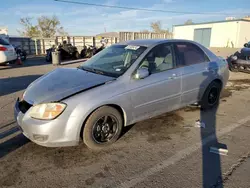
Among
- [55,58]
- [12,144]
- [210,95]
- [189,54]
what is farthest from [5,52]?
[210,95]

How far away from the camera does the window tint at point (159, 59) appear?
12.2ft

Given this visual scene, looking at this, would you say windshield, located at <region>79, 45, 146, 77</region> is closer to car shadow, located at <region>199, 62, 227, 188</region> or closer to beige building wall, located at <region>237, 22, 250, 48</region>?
car shadow, located at <region>199, 62, 227, 188</region>

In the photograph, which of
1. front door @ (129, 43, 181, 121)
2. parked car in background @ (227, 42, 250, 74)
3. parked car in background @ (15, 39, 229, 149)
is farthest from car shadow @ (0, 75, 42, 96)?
parked car in background @ (227, 42, 250, 74)

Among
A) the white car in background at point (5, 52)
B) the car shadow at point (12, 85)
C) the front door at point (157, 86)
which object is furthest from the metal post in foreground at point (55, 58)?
the front door at point (157, 86)

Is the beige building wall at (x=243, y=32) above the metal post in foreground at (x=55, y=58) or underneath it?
above

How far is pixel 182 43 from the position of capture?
4387 mm

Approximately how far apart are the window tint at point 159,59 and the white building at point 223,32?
3318 cm

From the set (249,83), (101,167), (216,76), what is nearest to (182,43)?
(216,76)

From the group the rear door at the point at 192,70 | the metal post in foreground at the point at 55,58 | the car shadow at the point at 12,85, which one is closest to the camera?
the rear door at the point at 192,70

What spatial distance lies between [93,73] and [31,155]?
158 centimetres

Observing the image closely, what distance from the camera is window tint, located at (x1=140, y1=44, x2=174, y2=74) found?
3.72m

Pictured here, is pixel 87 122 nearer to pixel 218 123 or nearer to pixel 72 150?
pixel 72 150

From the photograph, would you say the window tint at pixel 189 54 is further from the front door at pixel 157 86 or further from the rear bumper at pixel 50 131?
the rear bumper at pixel 50 131

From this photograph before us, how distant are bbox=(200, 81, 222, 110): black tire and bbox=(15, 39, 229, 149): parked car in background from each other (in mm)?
Result: 39
